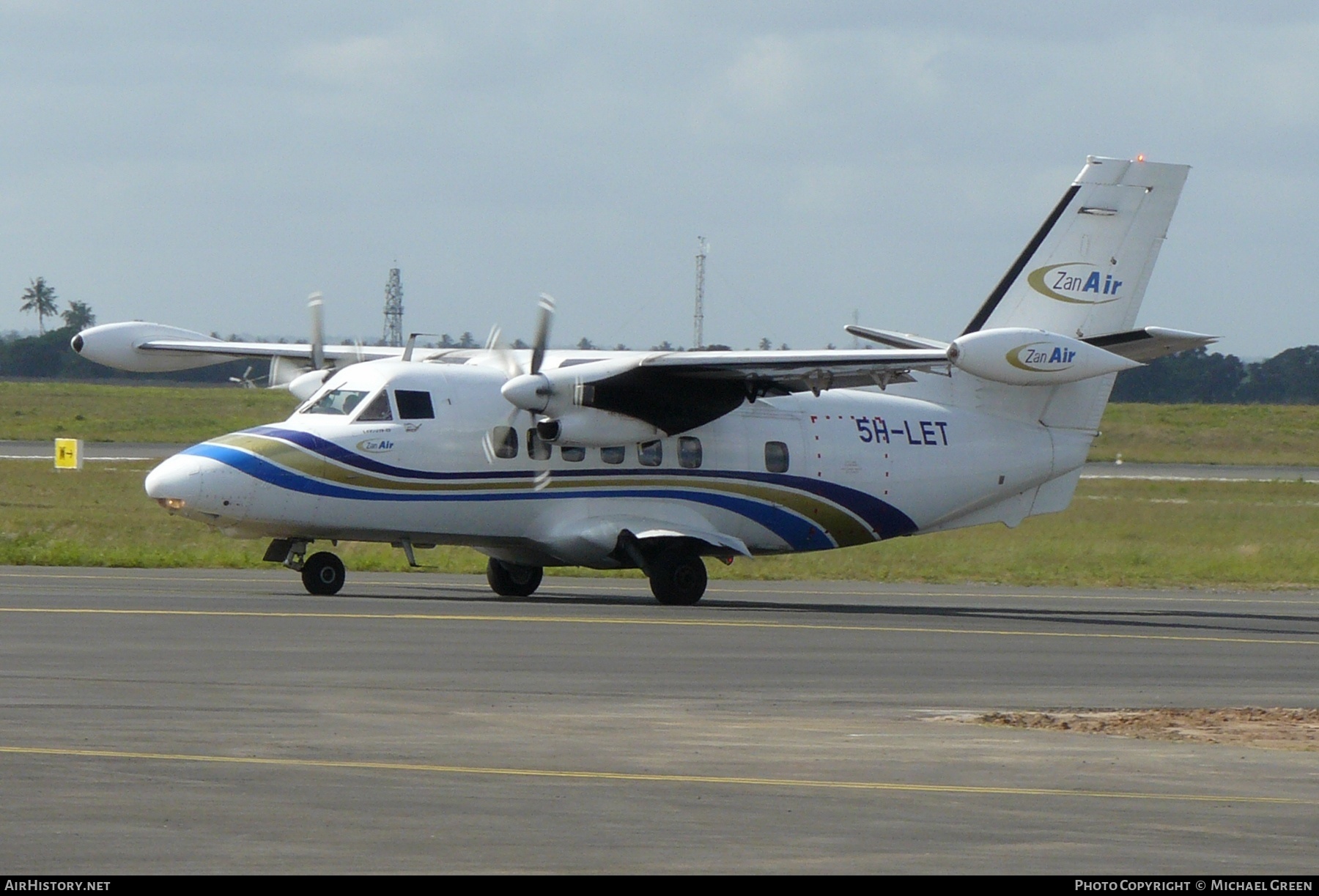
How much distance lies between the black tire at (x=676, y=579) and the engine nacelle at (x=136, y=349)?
8.84 metres

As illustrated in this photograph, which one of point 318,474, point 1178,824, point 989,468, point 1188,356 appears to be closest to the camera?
point 1178,824

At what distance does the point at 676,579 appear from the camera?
24312 millimetres

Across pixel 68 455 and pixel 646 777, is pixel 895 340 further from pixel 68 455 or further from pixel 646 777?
pixel 68 455

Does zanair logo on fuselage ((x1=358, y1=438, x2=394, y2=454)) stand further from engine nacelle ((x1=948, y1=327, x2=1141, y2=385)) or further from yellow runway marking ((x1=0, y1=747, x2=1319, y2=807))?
yellow runway marking ((x1=0, y1=747, x2=1319, y2=807))

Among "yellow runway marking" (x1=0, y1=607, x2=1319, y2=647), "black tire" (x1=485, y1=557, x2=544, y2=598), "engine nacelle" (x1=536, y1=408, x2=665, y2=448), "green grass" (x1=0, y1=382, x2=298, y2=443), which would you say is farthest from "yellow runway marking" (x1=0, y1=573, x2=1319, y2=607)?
"green grass" (x1=0, y1=382, x2=298, y2=443)

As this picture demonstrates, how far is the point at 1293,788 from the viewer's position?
1048 centimetres

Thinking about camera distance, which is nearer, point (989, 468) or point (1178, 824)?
point (1178, 824)

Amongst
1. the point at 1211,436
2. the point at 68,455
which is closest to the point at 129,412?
the point at 68,455

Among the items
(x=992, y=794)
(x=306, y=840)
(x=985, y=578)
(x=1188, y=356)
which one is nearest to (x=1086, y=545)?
(x=985, y=578)

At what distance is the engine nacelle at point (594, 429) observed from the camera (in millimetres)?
23797

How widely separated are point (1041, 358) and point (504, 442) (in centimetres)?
693

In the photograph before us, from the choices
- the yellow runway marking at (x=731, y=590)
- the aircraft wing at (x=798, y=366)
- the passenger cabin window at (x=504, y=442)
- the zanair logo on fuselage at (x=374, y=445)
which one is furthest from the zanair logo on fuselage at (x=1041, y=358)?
the zanair logo on fuselage at (x=374, y=445)

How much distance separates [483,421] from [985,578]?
12165 mm

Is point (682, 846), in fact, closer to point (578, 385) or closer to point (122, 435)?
point (578, 385)
